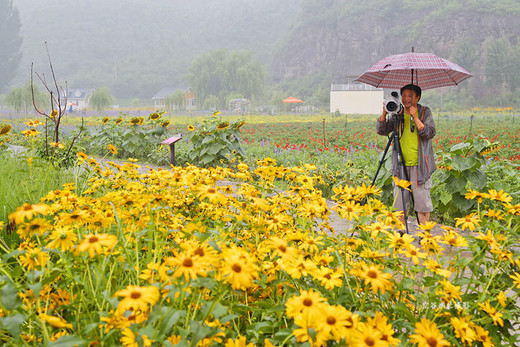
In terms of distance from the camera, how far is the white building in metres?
43.0

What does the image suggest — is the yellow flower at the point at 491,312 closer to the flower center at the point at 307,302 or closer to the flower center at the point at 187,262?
the flower center at the point at 307,302

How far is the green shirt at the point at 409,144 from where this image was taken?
3.51m

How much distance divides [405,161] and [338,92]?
4309cm

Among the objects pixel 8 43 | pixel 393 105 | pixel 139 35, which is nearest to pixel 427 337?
pixel 393 105

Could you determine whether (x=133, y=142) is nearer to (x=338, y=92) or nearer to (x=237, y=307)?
(x=237, y=307)

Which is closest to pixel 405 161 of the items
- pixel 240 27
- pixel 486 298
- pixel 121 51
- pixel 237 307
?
pixel 486 298

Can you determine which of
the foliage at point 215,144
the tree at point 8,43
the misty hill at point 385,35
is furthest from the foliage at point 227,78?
the foliage at point 215,144

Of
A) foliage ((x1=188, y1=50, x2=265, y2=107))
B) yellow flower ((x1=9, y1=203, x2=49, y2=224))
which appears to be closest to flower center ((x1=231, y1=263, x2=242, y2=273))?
yellow flower ((x1=9, y1=203, x2=49, y2=224))

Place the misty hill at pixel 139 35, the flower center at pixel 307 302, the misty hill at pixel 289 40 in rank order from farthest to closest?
the misty hill at pixel 139 35 → the misty hill at pixel 289 40 → the flower center at pixel 307 302

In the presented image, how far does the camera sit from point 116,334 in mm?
1162

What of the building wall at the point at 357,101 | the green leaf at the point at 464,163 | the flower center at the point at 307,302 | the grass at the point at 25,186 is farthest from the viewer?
the building wall at the point at 357,101

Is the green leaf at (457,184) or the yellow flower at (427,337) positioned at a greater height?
the yellow flower at (427,337)

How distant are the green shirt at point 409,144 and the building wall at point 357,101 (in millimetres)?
40473

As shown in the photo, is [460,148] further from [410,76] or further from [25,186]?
[25,186]
